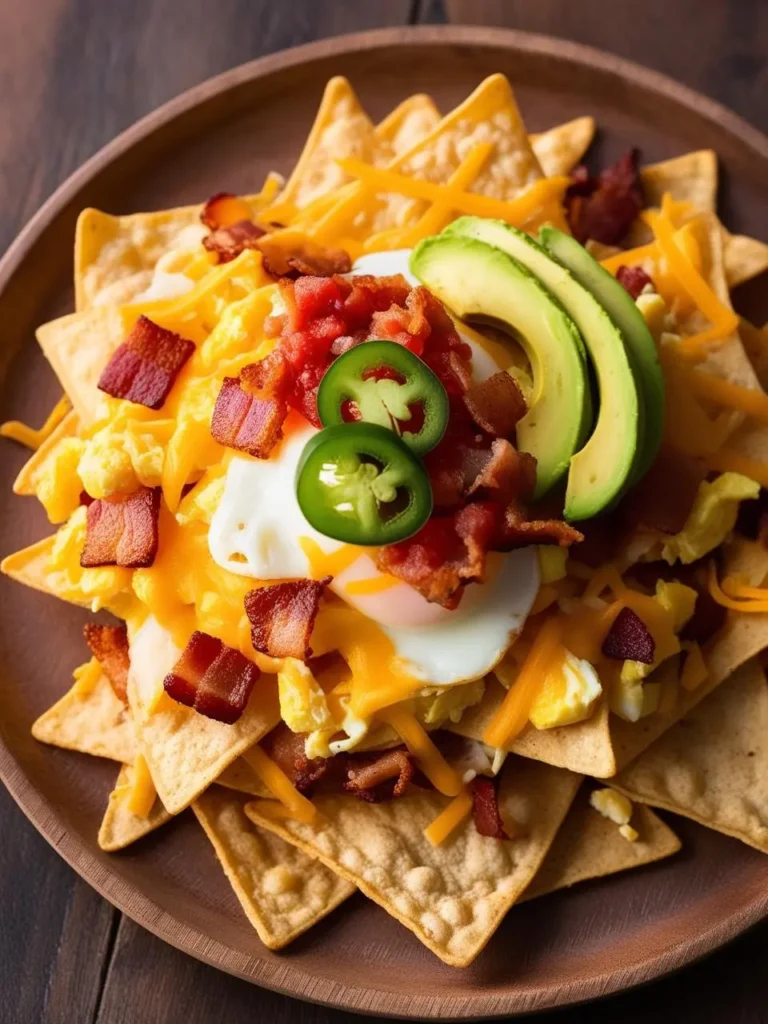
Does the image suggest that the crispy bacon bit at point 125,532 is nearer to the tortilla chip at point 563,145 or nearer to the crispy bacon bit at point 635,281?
the crispy bacon bit at point 635,281

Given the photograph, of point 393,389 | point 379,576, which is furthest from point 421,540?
point 393,389

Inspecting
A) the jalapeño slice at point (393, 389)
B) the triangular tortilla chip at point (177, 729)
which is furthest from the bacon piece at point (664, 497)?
the triangular tortilla chip at point (177, 729)

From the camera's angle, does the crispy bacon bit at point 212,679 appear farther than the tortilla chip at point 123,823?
No

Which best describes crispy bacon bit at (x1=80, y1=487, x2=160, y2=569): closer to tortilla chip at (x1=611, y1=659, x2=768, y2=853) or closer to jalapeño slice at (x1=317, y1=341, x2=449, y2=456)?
jalapeño slice at (x1=317, y1=341, x2=449, y2=456)

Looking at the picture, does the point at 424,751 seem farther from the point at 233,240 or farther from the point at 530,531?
the point at 233,240

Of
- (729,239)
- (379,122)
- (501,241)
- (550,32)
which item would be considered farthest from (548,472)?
(550,32)

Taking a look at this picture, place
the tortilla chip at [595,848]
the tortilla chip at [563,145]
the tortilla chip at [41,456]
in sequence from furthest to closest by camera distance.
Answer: the tortilla chip at [563,145] → the tortilla chip at [41,456] → the tortilla chip at [595,848]
